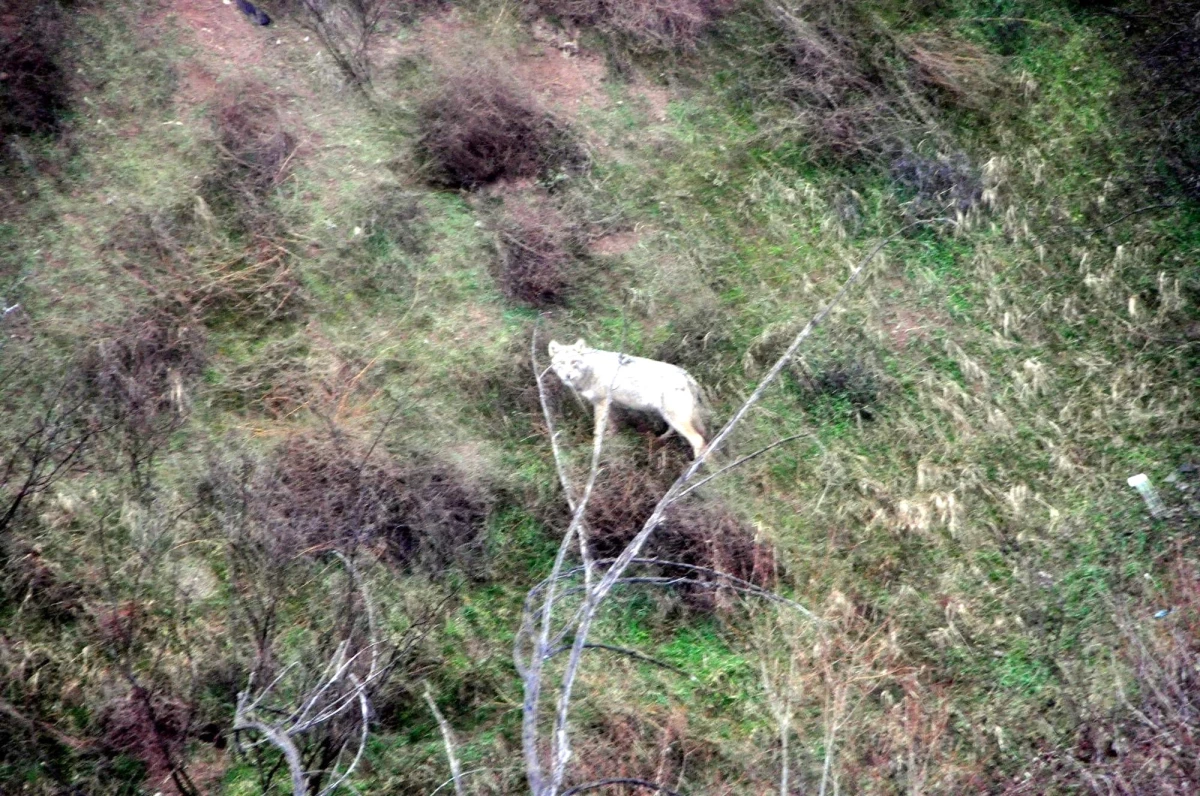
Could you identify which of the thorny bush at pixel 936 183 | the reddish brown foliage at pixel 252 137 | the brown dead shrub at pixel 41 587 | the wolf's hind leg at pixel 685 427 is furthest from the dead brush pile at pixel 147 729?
the thorny bush at pixel 936 183

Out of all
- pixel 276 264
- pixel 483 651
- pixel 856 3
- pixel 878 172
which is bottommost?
pixel 483 651

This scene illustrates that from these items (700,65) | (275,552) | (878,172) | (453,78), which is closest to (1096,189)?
(878,172)

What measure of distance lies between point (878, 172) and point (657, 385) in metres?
4.46

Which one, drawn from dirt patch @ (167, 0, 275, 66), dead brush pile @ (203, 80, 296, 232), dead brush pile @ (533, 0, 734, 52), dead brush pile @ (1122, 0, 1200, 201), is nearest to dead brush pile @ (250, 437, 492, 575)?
dead brush pile @ (203, 80, 296, 232)

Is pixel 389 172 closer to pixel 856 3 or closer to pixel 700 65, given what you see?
pixel 700 65

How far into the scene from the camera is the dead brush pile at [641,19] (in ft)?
44.0

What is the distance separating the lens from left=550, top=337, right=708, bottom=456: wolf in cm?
951

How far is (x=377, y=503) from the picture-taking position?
361 inches

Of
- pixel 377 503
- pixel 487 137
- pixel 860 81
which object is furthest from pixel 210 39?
pixel 860 81

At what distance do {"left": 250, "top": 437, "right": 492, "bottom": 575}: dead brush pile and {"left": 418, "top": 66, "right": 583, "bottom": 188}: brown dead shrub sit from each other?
3.92m

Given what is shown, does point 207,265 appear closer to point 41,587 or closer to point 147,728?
point 41,587

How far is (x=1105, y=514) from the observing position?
9.52 m

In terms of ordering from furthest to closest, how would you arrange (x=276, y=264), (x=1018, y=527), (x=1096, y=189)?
(x=1096, y=189) < (x=276, y=264) < (x=1018, y=527)

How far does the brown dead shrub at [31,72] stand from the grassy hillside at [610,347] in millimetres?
39
